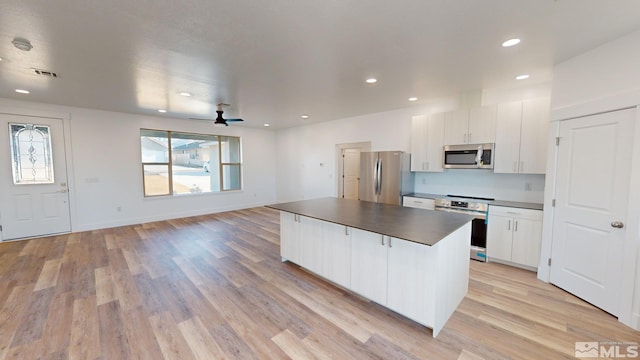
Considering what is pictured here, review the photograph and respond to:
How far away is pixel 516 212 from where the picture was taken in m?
3.37

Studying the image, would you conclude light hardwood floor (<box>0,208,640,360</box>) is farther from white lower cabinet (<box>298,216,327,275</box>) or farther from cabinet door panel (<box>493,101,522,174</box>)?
→ cabinet door panel (<box>493,101,522,174</box>)

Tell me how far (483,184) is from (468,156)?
62cm

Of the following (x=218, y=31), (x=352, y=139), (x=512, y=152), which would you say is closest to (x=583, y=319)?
(x=512, y=152)

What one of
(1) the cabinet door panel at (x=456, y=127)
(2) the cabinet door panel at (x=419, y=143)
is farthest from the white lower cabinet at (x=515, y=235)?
(2) the cabinet door panel at (x=419, y=143)

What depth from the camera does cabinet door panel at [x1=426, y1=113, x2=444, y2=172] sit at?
4.24 m

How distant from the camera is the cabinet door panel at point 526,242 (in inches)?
127

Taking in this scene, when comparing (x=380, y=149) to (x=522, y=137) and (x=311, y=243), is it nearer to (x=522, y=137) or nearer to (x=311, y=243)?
(x=522, y=137)

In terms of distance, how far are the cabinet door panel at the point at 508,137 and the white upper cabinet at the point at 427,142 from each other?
2.68 feet

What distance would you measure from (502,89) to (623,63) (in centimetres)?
162

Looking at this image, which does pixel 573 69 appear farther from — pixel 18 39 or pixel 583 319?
pixel 18 39

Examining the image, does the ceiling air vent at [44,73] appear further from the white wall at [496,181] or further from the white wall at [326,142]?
the white wall at [496,181]

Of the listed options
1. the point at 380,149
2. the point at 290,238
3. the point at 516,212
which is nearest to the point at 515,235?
the point at 516,212

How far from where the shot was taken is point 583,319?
7.61 feet

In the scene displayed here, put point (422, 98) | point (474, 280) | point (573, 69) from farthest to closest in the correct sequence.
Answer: point (422, 98) → point (474, 280) → point (573, 69)
